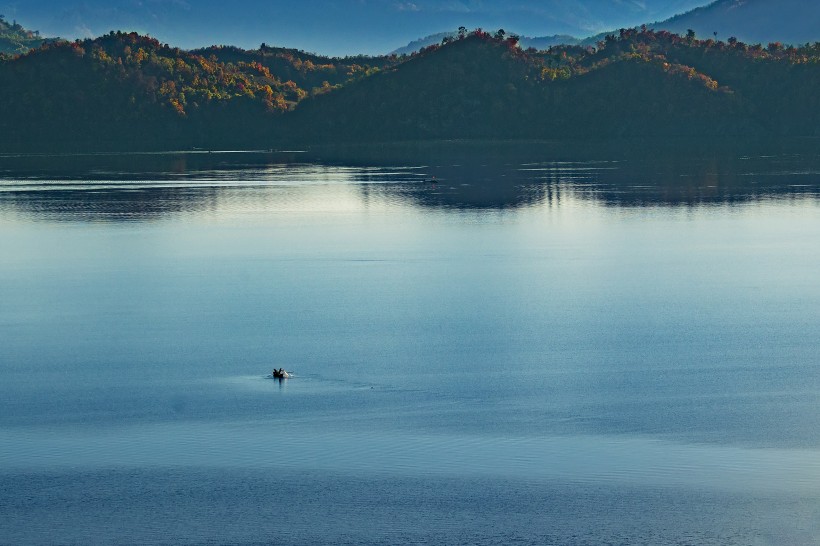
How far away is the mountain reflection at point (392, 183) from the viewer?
40.8 metres

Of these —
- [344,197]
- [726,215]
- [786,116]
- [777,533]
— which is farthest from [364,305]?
[786,116]

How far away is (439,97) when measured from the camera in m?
120

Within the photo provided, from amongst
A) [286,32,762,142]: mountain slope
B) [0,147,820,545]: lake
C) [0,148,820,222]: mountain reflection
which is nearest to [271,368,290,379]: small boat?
[0,147,820,545]: lake

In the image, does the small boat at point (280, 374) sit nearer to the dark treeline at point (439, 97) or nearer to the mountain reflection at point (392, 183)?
the mountain reflection at point (392, 183)

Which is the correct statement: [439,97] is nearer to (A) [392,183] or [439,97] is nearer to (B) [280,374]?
(A) [392,183]

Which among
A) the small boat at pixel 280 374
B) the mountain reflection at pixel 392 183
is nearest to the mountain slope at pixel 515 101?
the mountain reflection at pixel 392 183

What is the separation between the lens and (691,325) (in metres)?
19.5

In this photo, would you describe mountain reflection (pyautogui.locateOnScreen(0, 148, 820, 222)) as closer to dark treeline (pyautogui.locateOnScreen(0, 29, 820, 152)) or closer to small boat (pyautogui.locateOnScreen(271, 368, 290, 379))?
small boat (pyautogui.locateOnScreen(271, 368, 290, 379))

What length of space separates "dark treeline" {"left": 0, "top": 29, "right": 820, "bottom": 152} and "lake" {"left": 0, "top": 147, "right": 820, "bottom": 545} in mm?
80340

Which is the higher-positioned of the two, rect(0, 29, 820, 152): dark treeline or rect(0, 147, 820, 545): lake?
rect(0, 29, 820, 152): dark treeline

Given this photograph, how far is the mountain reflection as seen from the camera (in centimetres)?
4081

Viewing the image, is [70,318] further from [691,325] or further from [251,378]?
[691,325]

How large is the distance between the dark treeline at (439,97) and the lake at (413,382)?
264 ft

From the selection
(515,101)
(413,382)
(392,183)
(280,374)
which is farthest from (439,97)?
(413,382)
